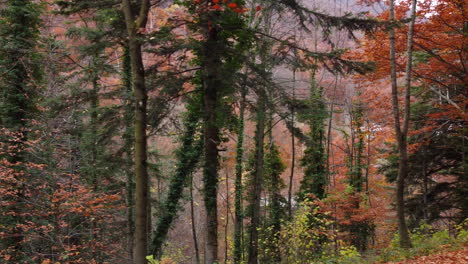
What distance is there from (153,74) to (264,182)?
1217 cm

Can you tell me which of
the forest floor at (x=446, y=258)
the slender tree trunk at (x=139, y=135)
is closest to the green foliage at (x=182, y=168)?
the slender tree trunk at (x=139, y=135)

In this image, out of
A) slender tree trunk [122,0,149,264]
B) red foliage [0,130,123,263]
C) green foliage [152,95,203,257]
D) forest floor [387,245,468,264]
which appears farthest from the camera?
green foliage [152,95,203,257]

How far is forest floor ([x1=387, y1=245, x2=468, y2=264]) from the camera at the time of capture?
19.0ft

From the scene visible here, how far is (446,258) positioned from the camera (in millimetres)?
6043

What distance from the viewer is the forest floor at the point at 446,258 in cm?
578

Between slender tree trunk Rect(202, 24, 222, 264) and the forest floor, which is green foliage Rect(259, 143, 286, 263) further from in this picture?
the forest floor

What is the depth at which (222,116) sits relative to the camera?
770cm

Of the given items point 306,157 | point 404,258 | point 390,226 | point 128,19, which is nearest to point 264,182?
point 306,157

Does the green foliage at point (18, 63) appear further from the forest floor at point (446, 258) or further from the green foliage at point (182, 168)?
the forest floor at point (446, 258)

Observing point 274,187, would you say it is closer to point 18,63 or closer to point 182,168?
point 182,168

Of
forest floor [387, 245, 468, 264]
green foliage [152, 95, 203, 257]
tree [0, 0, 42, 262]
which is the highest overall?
tree [0, 0, 42, 262]

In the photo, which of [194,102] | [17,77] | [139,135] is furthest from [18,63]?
[139,135]

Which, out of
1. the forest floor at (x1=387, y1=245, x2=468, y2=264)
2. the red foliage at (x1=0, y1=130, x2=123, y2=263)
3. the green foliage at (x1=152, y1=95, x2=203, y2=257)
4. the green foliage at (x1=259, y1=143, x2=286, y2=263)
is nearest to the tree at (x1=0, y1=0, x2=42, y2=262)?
the red foliage at (x1=0, y1=130, x2=123, y2=263)

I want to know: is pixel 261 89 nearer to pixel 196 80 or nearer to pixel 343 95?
pixel 196 80
